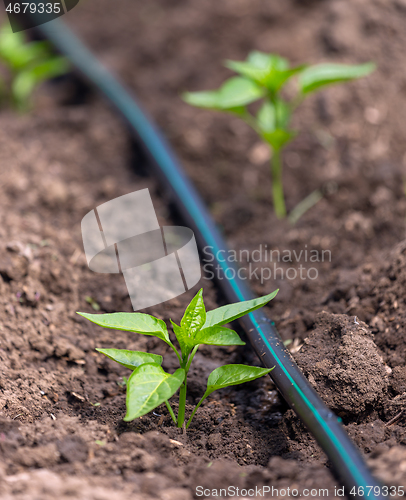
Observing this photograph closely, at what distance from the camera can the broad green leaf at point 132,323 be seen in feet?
3.67

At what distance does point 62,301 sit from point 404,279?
48.2 inches

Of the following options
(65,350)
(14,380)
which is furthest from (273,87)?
(14,380)

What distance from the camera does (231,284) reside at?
1.64 meters

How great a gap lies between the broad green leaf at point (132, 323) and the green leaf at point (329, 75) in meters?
1.29

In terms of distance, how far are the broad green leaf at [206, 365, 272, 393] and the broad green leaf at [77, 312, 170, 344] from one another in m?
0.18

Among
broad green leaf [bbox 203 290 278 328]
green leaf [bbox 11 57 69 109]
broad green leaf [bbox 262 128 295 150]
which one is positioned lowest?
broad green leaf [bbox 203 290 278 328]

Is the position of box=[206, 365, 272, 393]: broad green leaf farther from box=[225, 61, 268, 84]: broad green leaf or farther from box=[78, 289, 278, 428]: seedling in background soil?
box=[225, 61, 268, 84]: broad green leaf

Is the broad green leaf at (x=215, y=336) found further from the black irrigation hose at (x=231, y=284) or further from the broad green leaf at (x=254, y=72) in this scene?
the broad green leaf at (x=254, y=72)

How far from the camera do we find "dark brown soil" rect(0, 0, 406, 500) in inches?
43.1

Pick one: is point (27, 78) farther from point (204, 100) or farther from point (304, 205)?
point (304, 205)

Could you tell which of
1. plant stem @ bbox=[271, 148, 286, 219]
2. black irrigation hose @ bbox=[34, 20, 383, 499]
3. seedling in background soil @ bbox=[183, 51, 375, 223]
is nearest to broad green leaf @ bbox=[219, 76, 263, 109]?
seedling in background soil @ bbox=[183, 51, 375, 223]

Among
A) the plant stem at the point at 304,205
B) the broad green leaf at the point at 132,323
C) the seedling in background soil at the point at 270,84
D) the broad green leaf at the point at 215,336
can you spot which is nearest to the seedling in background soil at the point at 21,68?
the seedling in background soil at the point at 270,84

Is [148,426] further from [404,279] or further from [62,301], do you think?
[404,279]

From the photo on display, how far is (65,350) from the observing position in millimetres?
1440
